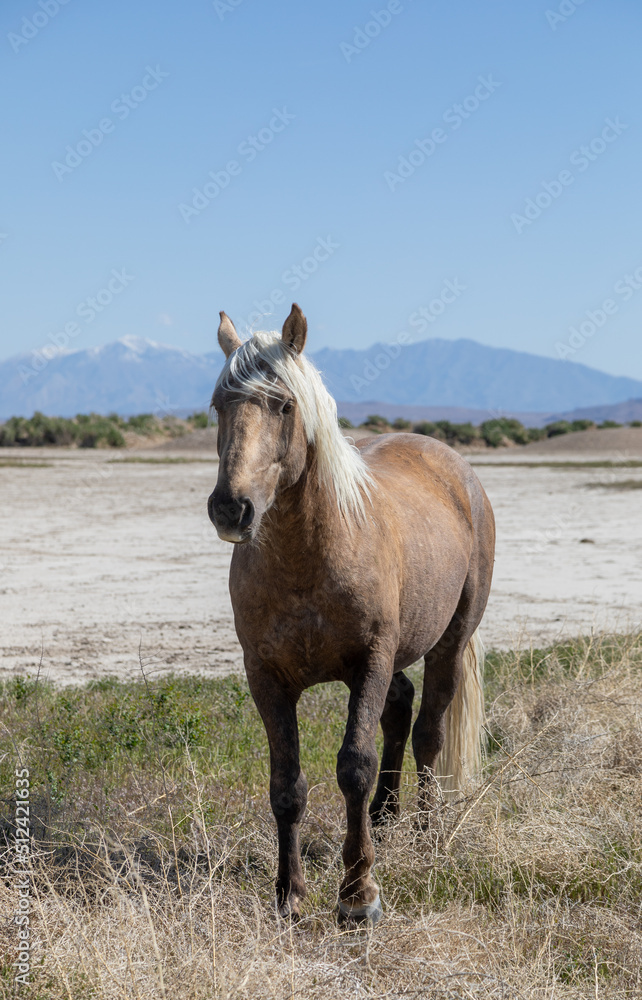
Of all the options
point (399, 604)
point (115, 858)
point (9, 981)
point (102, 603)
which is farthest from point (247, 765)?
point (102, 603)

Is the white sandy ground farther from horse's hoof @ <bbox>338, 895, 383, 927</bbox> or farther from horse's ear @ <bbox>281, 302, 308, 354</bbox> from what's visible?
horse's ear @ <bbox>281, 302, 308, 354</bbox>

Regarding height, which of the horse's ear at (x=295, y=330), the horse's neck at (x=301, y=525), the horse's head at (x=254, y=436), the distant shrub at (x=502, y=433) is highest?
the distant shrub at (x=502, y=433)

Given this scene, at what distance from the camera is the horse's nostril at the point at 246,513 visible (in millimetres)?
2598

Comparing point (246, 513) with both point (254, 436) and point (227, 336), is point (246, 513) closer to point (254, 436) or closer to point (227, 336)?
point (254, 436)

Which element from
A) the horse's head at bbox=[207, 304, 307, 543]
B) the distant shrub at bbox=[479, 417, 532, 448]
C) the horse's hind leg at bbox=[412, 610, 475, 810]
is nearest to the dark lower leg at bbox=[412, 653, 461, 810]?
the horse's hind leg at bbox=[412, 610, 475, 810]

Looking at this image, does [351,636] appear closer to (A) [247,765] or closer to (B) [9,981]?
(B) [9,981]

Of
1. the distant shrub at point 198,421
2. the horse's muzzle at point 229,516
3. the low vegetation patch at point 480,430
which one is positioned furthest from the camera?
the distant shrub at point 198,421

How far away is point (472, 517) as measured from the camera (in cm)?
470

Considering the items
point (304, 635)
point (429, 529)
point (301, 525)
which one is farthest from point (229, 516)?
point (429, 529)

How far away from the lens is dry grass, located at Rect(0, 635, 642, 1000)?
8.91ft

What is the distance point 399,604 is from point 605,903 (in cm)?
144

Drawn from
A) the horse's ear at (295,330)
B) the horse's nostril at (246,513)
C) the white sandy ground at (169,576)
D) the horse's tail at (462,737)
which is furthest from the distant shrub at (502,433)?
the horse's nostril at (246,513)

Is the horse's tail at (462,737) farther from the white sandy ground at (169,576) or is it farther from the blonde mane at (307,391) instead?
the white sandy ground at (169,576)

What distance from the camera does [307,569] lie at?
3.14 meters
